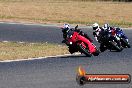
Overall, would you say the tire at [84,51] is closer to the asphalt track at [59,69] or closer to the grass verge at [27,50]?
the asphalt track at [59,69]

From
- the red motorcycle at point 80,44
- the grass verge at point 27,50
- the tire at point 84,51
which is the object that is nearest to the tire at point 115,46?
the red motorcycle at point 80,44

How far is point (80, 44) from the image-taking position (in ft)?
55.9

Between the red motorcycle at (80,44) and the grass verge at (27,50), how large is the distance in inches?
43.2

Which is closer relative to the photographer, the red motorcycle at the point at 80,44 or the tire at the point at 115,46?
the red motorcycle at the point at 80,44

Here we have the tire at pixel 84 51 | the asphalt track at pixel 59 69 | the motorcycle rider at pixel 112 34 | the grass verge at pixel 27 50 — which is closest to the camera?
the asphalt track at pixel 59 69

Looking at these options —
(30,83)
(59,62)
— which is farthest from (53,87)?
(59,62)

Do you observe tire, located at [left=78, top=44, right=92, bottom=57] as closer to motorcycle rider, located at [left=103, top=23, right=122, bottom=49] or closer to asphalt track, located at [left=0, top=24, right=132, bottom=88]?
asphalt track, located at [left=0, top=24, right=132, bottom=88]

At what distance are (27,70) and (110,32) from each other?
5.74 meters

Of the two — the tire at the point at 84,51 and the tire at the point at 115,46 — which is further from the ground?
the tire at the point at 84,51

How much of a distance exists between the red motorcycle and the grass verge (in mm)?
1098

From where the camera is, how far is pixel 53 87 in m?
11.8

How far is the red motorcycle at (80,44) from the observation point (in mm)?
16938

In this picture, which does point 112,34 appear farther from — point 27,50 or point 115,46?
point 27,50

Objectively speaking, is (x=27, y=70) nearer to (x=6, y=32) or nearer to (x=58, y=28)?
(x=6, y=32)
